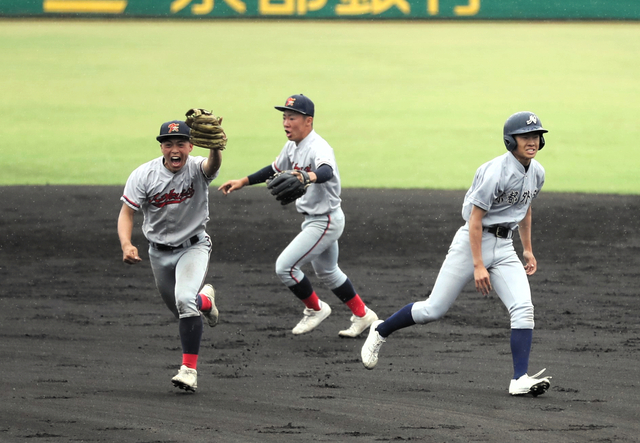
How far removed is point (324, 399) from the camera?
4926mm

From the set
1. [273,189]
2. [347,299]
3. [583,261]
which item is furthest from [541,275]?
[273,189]

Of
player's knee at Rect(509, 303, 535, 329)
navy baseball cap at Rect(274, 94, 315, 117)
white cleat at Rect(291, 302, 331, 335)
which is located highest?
navy baseball cap at Rect(274, 94, 315, 117)

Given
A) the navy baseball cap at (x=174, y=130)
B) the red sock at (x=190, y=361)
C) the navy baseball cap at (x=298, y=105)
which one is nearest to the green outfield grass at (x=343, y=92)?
the navy baseball cap at (x=298, y=105)

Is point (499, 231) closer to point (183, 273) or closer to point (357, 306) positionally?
point (183, 273)

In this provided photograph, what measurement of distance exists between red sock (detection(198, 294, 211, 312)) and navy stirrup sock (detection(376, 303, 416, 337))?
1.19 m

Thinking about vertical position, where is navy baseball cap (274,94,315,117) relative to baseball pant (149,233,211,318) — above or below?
above

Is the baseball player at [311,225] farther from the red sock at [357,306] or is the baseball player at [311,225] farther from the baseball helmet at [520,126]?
the baseball helmet at [520,126]

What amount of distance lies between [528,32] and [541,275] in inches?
620

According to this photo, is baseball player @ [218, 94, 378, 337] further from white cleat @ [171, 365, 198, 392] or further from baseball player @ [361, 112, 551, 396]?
white cleat @ [171, 365, 198, 392]

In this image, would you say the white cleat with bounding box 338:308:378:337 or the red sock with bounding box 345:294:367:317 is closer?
the white cleat with bounding box 338:308:378:337

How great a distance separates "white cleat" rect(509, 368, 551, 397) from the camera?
4859mm

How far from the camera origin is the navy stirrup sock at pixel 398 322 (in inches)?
210

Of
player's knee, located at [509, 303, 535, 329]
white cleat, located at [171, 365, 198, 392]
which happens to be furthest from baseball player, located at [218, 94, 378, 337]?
player's knee, located at [509, 303, 535, 329]

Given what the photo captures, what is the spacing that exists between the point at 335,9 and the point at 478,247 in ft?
64.8
